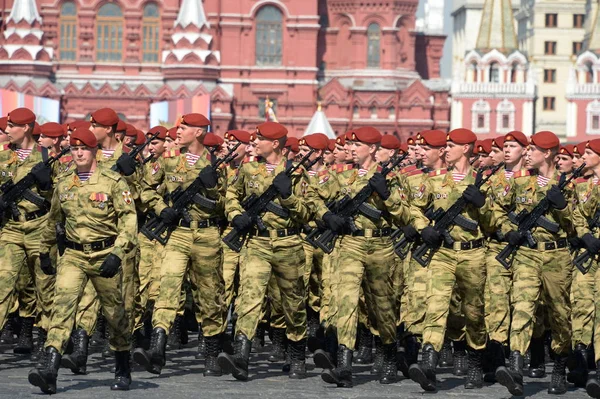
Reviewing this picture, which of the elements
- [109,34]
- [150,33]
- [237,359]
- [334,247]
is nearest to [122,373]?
[237,359]

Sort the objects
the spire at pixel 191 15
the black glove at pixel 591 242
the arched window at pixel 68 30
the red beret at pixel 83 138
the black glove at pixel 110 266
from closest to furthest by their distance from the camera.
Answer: the black glove at pixel 110 266, the red beret at pixel 83 138, the black glove at pixel 591 242, the spire at pixel 191 15, the arched window at pixel 68 30

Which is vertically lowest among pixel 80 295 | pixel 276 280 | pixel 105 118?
pixel 80 295

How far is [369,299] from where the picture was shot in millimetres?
13281

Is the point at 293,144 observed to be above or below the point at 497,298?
above

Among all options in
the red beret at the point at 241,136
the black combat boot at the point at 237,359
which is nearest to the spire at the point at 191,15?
the red beret at the point at 241,136

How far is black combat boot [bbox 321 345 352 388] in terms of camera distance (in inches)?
502

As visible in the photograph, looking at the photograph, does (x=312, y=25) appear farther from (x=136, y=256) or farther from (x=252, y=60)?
(x=136, y=256)

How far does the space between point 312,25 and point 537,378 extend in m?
Answer: 59.4

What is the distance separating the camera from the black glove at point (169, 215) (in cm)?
1328

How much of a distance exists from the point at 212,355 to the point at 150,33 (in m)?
59.7

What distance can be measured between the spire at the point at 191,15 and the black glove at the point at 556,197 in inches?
2268

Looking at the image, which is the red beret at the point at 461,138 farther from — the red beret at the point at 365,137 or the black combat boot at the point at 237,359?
the black combat boot at the point at 237,359

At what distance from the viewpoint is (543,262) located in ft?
42.0

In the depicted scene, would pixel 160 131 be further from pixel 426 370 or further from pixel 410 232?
pixel 426 370
